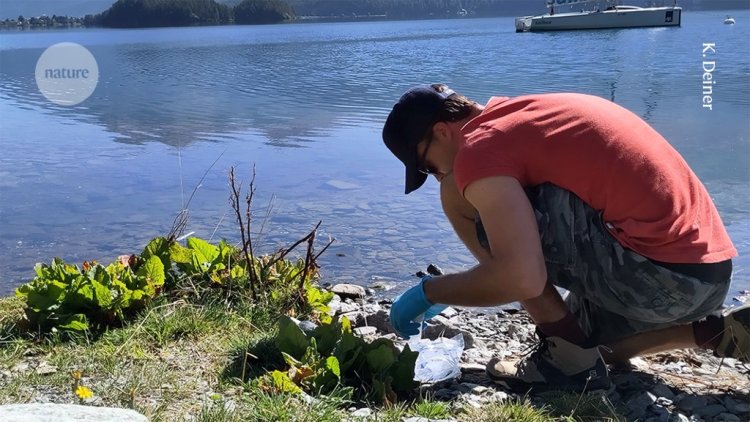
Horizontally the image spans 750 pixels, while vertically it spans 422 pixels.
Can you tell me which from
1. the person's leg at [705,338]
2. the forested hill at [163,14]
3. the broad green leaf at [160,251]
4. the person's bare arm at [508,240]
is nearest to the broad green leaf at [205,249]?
the broad green leaf at [160,251]

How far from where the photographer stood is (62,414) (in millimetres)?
2104

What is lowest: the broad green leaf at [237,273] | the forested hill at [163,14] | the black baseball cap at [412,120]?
the broad green leaf at [237,273]

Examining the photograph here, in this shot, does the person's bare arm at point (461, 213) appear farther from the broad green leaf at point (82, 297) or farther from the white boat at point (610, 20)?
the white boat at point (610, 20)

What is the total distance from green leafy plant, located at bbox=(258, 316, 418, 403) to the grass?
0.07 m

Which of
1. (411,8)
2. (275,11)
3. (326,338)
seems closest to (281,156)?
(326,338)

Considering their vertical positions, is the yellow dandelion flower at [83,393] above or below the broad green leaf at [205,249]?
below

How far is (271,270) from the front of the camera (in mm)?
3844

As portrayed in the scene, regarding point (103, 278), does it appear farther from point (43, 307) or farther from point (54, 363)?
point (54, 363)

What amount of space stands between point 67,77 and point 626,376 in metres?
21.3

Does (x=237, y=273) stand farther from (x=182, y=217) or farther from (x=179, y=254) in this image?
(x=182, y=217)

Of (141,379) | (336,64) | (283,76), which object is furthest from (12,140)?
(336,64)

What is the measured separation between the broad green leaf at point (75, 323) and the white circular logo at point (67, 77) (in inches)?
483

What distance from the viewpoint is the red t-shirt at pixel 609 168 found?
2.65 m

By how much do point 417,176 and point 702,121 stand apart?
26.5 feet
